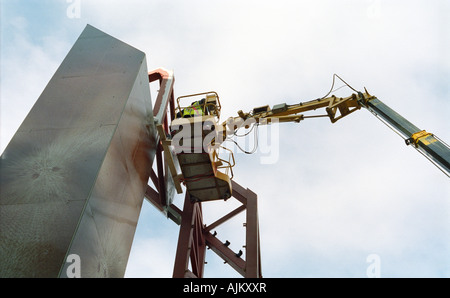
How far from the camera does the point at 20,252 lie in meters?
4.94

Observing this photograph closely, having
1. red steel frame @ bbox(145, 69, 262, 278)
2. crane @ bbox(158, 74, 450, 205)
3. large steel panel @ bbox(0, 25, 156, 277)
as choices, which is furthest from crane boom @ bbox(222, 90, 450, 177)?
large steel panel @ bbox(0, 25, 156, 277)

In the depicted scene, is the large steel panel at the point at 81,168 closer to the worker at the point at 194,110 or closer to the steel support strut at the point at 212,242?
the worker at the point at 194,110

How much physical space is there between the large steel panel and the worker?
1529 millimetres

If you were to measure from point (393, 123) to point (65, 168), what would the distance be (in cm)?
810

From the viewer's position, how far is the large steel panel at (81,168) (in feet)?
16.7

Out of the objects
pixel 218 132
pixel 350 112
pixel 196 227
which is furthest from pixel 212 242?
pixel 350 112

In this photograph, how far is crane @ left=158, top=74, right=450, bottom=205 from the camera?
8.33 m

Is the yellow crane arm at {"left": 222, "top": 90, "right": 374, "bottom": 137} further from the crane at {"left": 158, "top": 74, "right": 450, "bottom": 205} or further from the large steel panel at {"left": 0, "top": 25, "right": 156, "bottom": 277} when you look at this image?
the large steel panel at {"left": 0, "top": 25, "right": 156, "bottom": 277}

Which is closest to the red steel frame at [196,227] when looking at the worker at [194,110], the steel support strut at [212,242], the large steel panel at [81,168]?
the steel support strut at [212,242]

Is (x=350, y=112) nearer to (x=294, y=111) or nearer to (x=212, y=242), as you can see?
(x=294, y=111)

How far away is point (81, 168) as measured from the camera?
577 centimetres

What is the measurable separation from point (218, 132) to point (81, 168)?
16.1 ft
